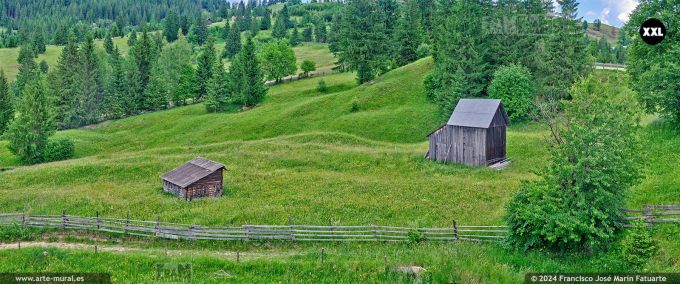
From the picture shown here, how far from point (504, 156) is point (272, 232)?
27.5 metres

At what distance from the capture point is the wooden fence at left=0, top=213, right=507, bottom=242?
81.6 feet

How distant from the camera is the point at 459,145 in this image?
4547 cm

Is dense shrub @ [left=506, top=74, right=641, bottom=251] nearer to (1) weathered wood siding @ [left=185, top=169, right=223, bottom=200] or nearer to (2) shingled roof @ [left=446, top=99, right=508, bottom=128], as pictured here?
(2) shingled roof @ [left=446, top=99, right=508, bottom=128]

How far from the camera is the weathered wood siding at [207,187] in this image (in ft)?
119

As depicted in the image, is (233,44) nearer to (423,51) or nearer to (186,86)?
(186,86)

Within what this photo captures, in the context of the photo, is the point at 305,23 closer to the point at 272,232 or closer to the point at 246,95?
the point at 246,95

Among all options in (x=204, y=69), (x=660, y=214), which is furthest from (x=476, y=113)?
(x=204, y=69)

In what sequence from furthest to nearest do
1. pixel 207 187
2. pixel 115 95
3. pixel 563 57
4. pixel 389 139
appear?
1. pixel 115 95
2. pixel 389 139
3. pixel 563 57
4. pixel 207 187

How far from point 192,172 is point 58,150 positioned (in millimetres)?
31571

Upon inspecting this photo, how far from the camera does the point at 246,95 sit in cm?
7681

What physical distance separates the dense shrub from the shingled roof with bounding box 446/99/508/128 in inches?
865

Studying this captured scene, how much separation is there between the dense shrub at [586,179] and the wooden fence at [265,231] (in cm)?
310

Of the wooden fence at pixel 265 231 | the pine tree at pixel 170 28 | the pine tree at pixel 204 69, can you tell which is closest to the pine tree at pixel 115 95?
the pine tree at pixel 204 69

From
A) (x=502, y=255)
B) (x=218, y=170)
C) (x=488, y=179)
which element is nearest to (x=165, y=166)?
(x=218, y=170)
